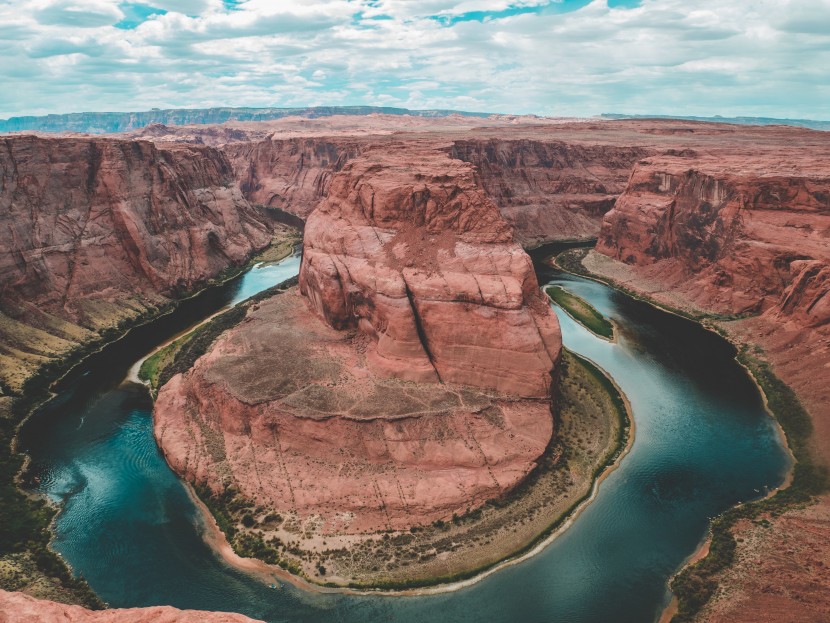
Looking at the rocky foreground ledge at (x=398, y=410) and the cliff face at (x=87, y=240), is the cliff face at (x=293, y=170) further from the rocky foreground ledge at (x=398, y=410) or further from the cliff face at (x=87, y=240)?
the rocky foreground ledge at (x=398, y=410)

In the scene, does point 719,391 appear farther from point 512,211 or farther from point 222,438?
point 512,211

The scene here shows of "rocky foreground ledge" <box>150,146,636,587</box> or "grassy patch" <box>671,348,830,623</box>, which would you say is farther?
"rocky foreground ledge" <box>150,146,636,587</box>

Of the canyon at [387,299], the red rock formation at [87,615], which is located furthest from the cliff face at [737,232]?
the red rock formation at [87,615]

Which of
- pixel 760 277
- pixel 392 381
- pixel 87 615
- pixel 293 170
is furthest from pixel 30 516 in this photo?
pixel 293 170

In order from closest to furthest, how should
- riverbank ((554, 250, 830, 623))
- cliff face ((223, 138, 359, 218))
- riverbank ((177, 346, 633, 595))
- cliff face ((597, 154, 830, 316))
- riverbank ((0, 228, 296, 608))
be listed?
riverbank ((554, 250, 830, 623)) < riverbank ((0, 228, 296, 608)) < riverbank ((177, 346, 633, 595)) < cliff face ((597, 154, 830, 316)) < cliff face ((223, 138, 359, 218))

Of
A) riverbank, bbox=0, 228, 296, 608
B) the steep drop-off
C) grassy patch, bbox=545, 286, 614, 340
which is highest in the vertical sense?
the steep drop-off

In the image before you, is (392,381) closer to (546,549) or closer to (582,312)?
(546,549)

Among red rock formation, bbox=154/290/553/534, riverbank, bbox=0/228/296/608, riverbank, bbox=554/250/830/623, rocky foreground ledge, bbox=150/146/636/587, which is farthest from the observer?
red rock formation, bbox=154/290/553/534

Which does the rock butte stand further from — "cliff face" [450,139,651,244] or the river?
"cliff face" [450,139,651,244]

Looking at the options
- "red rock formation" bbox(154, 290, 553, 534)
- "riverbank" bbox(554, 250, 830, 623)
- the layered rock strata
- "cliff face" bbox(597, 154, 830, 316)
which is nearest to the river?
"riverbank" bbox(554, 250, 830, 623)
